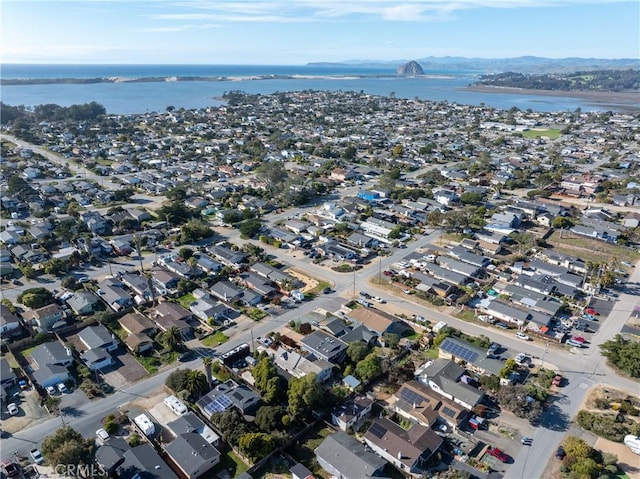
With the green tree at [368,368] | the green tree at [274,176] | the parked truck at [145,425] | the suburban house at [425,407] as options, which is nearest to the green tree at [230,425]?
the parked truck at [145,425]

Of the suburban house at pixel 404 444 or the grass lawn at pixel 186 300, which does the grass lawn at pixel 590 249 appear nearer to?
the suburban house at pixel 404 444

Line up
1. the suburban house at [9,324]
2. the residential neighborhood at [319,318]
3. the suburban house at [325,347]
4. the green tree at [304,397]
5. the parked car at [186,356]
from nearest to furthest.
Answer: the residential neighborhood at [319,318] → the green tree at [304,397] → the suburban house at [325,347] → the parked car at [186,356] → the suburban house at [9,324]

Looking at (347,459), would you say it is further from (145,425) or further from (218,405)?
(145,425)

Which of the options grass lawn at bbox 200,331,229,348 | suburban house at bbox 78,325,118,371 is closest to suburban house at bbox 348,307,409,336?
grass lawn at bbox 200,331,229,348

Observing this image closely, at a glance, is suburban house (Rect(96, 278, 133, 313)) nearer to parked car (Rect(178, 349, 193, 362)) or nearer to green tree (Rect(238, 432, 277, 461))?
parked car (Rect(178, 349, 193, 362))

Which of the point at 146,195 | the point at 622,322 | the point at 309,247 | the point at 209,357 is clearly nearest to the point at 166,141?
the point at 146,195

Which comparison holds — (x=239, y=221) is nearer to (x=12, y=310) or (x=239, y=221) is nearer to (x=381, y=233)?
(x=381, y=233)
